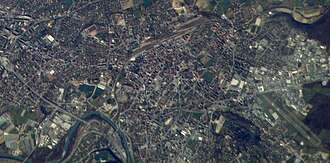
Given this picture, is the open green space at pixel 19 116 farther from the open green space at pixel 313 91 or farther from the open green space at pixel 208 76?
the open green space at pixel 313 91

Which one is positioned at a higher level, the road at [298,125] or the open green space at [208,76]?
the open green space at [208,76]

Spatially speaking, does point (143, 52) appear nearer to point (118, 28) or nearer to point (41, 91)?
point (118, 28)

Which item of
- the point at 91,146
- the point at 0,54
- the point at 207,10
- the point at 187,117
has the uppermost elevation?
the point at 207,10

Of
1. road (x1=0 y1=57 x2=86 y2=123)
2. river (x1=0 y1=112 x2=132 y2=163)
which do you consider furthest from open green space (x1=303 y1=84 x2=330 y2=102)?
road (x1=0 y1=57 x2=86 y2=123)

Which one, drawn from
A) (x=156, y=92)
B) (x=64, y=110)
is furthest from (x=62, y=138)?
(x=156, y=92)

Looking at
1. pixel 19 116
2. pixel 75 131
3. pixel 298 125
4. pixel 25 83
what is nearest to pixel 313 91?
pixel 298 125

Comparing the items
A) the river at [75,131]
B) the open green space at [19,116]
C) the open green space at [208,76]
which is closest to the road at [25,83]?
→ the river at [75,131]

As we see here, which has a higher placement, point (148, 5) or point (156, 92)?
point (148, 5)

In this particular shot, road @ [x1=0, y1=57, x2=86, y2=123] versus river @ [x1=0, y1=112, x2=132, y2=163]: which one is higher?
road @ [x1=0, y1=57, x2=86, y2=123]

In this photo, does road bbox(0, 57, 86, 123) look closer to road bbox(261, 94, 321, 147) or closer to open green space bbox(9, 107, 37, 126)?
open green space bbox(9, 107, 37, 126)

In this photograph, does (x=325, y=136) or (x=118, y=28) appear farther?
(x=118, y=28)
